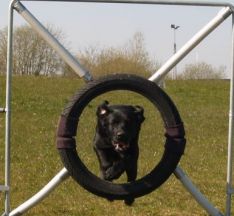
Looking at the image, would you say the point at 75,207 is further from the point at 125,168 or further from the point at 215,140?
the point at 215,140

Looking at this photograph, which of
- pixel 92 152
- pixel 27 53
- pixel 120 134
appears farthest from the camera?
pixel 27 53

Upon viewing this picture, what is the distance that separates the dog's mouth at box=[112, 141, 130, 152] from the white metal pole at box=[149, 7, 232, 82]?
28.3 inches

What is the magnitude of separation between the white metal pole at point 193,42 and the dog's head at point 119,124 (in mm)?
489

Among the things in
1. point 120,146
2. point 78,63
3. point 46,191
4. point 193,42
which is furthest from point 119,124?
point 193,42

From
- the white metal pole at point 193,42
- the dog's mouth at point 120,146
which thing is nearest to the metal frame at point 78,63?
the white metal pole at point 193,42

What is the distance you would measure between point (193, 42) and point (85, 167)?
1.47 m

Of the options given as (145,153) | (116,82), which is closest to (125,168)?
(116,82)

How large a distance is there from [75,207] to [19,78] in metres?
16.5

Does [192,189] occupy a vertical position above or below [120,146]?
below

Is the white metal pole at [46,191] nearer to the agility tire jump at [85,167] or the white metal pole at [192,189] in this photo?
the agility tire jump at [85,167]

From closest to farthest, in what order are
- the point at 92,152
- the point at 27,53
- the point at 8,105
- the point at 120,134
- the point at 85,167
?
1. the point at 120,134
2. the point at 85,167
3. the point at 8,105
4. the point at 92,152
5. the point at 27,53

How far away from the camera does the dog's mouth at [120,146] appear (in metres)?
5.21

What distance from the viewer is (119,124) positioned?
17.0 feet

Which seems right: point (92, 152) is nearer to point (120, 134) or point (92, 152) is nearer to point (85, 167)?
point (85, 167)
